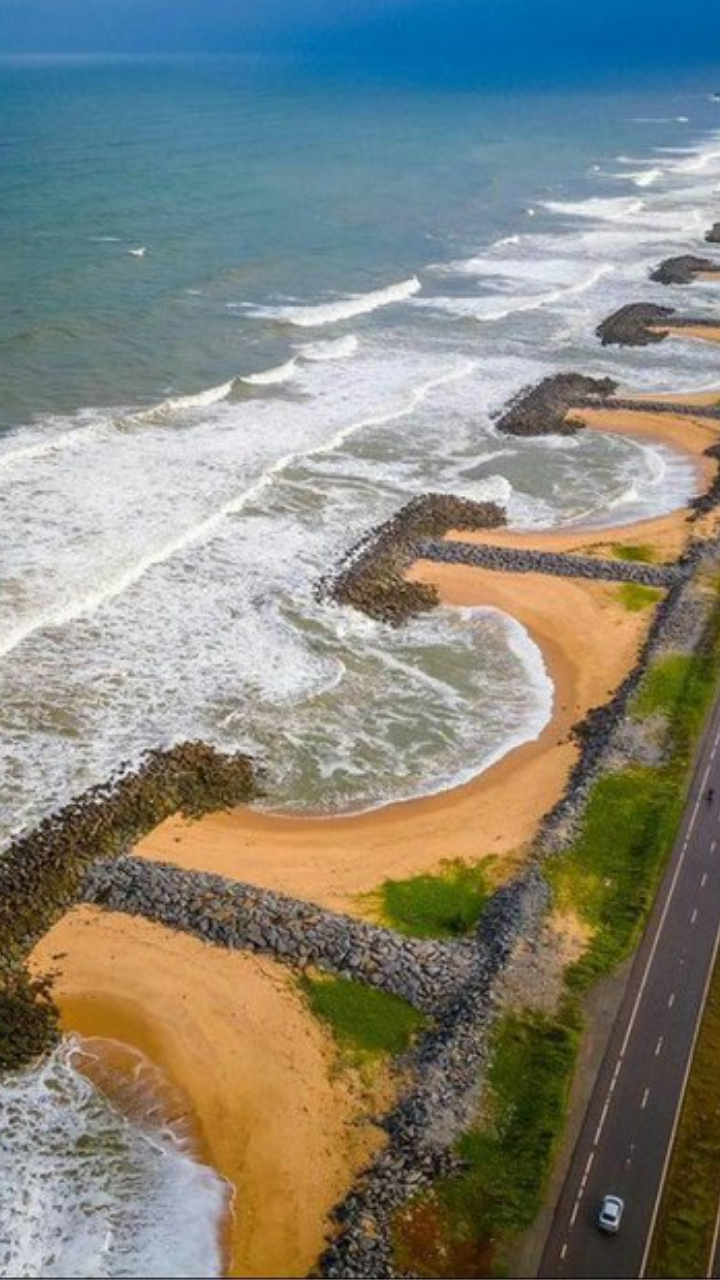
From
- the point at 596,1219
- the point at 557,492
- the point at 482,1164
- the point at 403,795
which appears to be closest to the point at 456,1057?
the point at 482,1164

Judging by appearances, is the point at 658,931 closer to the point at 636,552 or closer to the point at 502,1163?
the point at 502,1163

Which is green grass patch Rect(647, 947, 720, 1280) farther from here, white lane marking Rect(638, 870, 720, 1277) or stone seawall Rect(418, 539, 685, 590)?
stone seawall Rect(418, 539, 685, 590)

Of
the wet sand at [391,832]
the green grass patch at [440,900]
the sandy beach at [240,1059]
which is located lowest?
the sandy beach at [240,1059]

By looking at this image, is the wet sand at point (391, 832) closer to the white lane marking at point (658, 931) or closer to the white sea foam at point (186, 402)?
the white lane marking at point (658, 931)

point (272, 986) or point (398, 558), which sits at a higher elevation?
point (398, 558)

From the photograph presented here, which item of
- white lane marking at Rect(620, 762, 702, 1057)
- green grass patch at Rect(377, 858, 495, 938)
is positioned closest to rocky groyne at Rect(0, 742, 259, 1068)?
green grass patch at Rect(377, 858, 495, 938)

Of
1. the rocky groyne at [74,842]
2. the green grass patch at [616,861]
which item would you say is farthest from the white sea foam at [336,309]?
the green grass patch at [616,861]

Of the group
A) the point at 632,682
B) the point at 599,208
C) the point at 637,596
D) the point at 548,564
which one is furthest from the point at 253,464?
the point at 599,208

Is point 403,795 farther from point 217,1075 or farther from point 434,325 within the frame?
point 434,325
